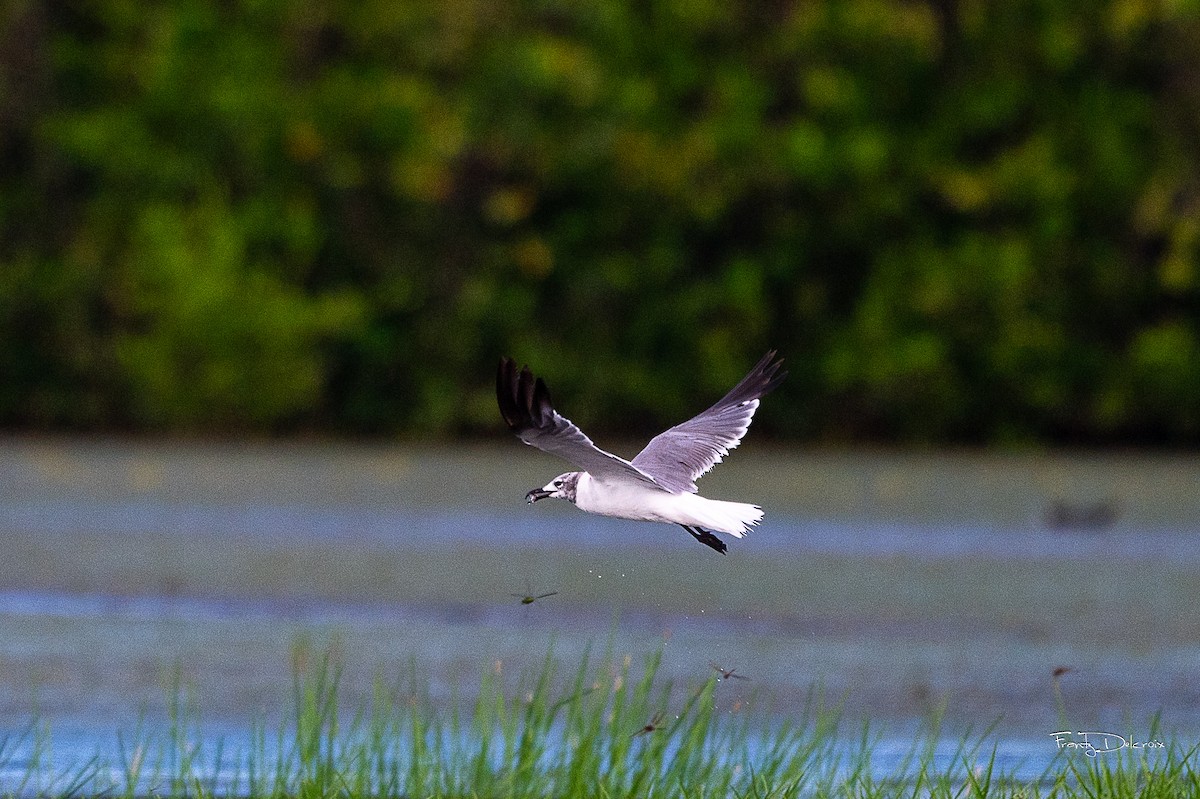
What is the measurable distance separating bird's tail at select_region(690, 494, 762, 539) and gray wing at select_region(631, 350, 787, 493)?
0.06 meters

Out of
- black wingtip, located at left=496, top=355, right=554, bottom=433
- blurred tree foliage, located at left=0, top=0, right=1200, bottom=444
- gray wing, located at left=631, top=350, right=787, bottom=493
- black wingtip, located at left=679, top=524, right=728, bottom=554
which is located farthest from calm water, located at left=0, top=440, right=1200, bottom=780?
blurred tree foliage, located at left=0, top=0, right=1200, bottom=444

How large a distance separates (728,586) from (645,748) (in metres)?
8.58

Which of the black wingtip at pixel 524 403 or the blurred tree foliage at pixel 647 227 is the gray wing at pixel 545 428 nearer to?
the black wingtip at pixel 524 403

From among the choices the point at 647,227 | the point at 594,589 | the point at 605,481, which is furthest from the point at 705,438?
the point at 647,227

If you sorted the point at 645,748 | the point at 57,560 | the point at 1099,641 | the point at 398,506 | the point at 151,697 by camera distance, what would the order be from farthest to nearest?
the point at 398,506
the point at 57,560
the point at 1099,641
the point at 151,697
the point at 645,748

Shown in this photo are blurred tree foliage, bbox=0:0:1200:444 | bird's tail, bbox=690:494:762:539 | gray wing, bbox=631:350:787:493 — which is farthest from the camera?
blurred tree foliage, bbox=0:0:1200:444

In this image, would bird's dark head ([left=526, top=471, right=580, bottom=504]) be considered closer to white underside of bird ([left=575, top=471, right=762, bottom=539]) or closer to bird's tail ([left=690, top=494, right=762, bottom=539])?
white underside of bird ([left=575, top=471, right=762, bottom=539])

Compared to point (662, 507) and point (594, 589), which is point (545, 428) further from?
point (594, 589)

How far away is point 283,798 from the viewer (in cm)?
522

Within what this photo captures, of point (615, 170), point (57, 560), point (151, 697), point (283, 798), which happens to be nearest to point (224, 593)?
point (57, 560)

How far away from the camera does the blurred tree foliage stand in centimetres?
2530

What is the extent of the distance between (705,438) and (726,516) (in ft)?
1.32

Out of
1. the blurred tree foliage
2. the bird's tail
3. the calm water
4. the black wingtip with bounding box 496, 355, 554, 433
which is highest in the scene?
the blurred tree foliage

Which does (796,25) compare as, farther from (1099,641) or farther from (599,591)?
(1099,641)
